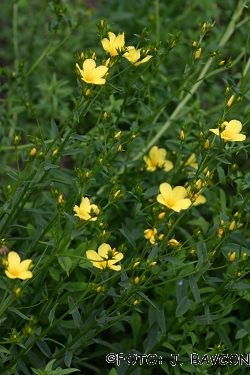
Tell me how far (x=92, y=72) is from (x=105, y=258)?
78cm

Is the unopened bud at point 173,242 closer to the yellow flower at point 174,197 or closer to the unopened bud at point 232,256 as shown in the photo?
the yellow flower at point 174,197

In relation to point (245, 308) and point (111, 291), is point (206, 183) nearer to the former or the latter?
point (111, 291)

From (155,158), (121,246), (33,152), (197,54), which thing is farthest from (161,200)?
(155,158)

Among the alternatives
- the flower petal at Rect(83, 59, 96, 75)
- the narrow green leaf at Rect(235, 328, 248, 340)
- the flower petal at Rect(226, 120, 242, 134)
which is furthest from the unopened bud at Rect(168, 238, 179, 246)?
the flower petal at Rect(83, 59, 96, 75)

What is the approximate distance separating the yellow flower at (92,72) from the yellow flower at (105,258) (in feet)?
2.24

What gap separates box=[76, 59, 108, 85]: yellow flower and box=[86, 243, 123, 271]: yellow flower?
2.24ft

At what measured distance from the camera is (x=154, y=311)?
299 cm

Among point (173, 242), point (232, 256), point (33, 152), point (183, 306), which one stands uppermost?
point (33, 152)

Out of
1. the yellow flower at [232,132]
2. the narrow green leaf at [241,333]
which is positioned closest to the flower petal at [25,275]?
the yellow flower at [232,132]

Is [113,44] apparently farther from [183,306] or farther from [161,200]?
[183,306]

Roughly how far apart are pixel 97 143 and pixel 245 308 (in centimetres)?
133

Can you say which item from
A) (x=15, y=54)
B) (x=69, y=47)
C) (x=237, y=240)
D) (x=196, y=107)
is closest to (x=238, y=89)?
(x=196, y=107)

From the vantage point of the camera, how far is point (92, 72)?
95.0 inches

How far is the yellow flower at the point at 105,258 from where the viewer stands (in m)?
2.29
